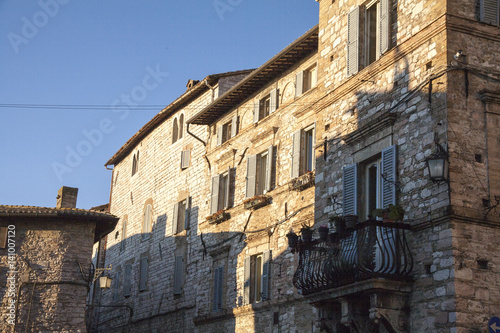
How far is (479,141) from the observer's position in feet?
38.1

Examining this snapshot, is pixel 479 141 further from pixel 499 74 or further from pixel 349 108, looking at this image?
pixel 349 108

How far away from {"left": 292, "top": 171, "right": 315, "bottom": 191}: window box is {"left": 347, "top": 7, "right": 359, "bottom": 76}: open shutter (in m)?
3.67

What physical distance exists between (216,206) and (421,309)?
39.0 feet

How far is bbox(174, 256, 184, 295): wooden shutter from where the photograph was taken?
24.9 m

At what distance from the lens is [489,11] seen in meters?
12.4

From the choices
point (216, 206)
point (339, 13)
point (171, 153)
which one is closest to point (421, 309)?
point (339, 13)

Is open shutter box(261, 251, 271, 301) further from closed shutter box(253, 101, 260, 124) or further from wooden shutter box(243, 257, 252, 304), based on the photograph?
closed shutter box(253, 101, 260, 124)

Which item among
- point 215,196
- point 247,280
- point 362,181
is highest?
point 215,196

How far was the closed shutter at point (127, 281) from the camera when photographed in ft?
97.6

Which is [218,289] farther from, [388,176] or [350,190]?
[388,176]

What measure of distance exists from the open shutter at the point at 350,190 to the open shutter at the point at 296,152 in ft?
14.3

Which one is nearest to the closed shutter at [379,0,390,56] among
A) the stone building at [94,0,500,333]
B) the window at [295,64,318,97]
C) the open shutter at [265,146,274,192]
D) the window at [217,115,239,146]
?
the stone building at [94,0,500,333]

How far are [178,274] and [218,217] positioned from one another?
4335 millimetres

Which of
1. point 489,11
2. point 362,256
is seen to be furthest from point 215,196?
point 489,11
